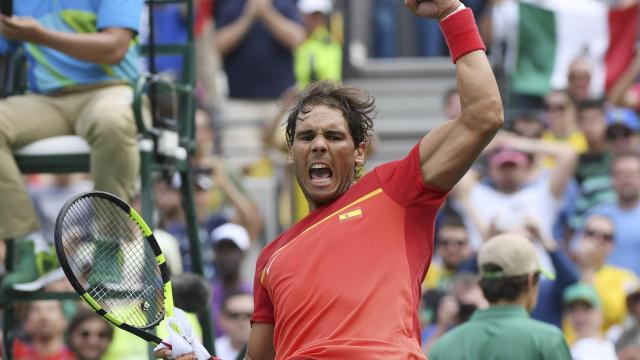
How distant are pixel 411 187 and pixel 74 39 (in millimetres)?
2244

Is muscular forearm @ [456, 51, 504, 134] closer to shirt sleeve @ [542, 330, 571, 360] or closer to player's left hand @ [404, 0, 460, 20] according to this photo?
player's left hand @ [404, 0, 460, 20]

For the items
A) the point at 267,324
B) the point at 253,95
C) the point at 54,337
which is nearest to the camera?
the point at 267,324

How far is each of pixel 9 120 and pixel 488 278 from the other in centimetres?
229

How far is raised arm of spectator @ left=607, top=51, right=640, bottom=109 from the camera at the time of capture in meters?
12.0

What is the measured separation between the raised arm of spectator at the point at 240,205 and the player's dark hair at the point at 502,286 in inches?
191

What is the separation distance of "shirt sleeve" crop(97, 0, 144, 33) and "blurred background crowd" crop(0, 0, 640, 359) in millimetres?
1118

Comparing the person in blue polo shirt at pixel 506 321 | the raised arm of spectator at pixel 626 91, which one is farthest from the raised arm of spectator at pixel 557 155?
the person in blue polo shirt at pixel 506 321

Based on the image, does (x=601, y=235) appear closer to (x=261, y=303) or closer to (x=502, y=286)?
(x=502, y=286)

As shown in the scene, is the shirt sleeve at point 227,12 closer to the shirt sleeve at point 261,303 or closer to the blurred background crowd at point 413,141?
the blurred background crowd at point 413,141

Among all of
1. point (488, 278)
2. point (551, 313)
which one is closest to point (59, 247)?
point (488, 278)

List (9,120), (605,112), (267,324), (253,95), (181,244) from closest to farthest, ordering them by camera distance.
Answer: (267,324)
(9,120)
(181,244)
(605,112)
(253,95)

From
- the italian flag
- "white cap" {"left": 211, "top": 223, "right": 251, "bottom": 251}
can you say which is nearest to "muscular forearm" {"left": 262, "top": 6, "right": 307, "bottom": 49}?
the italian flag

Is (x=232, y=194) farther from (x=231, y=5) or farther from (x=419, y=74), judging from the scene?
(x=419, y=74)

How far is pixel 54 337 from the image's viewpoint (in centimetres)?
881
